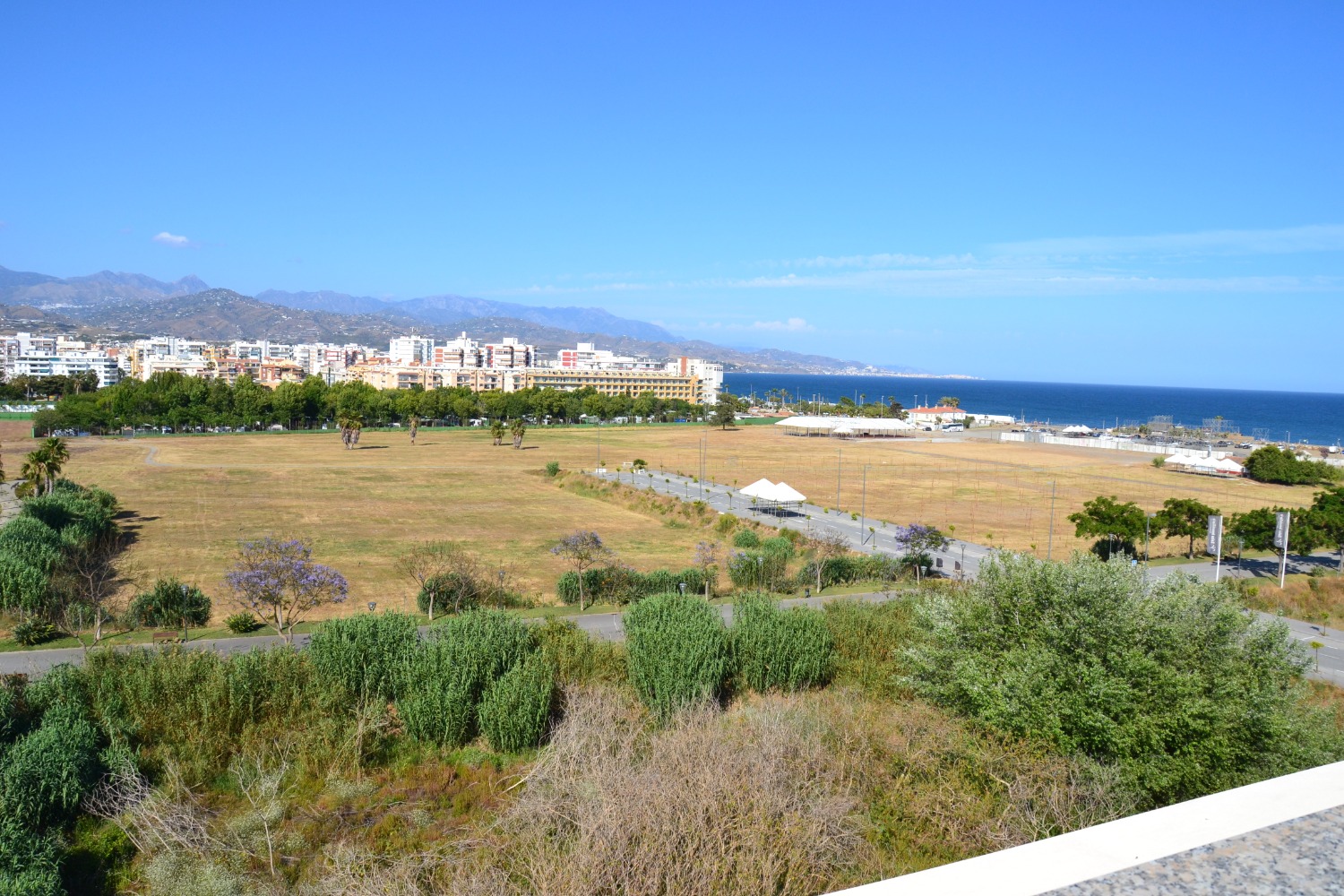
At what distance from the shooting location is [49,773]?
10.4m

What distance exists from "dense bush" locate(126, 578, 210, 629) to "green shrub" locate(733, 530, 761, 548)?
16.7 m

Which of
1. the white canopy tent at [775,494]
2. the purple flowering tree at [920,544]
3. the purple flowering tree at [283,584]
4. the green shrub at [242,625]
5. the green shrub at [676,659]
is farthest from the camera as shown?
the white canopy tent at [775,494]

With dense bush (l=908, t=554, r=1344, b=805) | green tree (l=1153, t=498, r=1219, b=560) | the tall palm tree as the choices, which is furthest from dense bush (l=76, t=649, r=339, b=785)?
green tree (l=1153, t=498, r=1219, b=560)

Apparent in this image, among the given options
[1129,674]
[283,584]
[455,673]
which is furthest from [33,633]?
[1129,674]

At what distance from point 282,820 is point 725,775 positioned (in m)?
5.59

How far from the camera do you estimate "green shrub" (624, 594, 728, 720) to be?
13445 millimetres

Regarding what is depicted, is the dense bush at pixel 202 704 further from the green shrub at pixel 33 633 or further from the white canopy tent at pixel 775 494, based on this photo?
the white canopy tent at pixel 775 494

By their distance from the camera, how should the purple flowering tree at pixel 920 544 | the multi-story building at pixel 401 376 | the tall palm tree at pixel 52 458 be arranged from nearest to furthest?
the purple flowering tree at pixel 920 544
the tall palm tree at pixel 52 458
the multi-story building at pixel 401 376

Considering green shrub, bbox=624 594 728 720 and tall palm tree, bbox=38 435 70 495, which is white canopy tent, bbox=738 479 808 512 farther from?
tall palm tree, bbox=38 435 70 495

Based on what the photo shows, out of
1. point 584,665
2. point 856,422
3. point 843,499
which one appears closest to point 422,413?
point 856,422

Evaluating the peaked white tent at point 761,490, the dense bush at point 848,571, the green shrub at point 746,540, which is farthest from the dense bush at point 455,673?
the peaked white tent at point 761,490

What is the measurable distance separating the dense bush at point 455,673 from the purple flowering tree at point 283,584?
4620 millimetres

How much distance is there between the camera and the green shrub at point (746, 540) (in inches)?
1214

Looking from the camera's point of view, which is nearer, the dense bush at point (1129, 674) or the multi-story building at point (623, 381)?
the dense bush at point (1129, 674)
